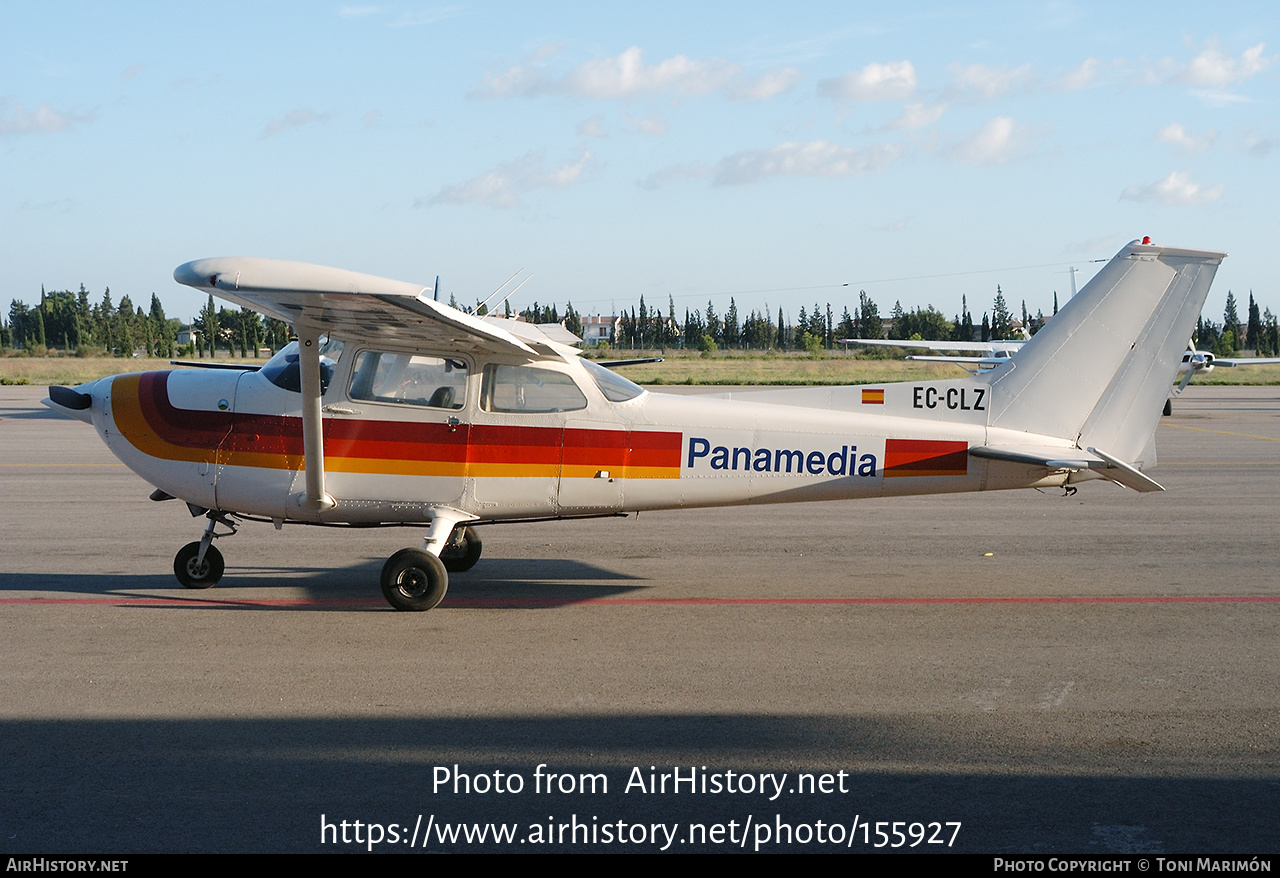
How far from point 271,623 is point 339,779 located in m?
2.94

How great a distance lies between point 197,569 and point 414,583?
189cm

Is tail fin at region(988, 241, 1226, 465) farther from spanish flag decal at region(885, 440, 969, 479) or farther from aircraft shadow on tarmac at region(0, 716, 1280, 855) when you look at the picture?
aircraft shadow on tarmac at region(0, 716, 1280, 855)

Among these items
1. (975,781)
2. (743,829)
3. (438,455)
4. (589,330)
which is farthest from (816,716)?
(589,330)

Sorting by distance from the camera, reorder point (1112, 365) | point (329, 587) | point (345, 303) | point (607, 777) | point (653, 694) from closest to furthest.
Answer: point (607, 777) < point (653, 694) < point (345, 303) < point (1112, 365) < point (329, 587)

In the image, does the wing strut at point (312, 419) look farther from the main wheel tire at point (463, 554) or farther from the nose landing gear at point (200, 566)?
the main wheel tire at point (463, 554)

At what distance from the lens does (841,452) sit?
776cm

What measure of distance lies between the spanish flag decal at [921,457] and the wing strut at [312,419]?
404cm

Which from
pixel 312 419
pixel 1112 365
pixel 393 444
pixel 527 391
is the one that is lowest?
pixel 393 444

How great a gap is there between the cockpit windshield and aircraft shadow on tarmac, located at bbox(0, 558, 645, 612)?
156 cm

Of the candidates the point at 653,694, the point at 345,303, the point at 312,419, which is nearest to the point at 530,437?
the point at 312,419

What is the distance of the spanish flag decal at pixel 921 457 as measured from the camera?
7.78 metres

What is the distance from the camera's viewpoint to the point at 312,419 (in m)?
7.43

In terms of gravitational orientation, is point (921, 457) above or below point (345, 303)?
below

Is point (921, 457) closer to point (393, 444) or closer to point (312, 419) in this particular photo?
point (393, 444)
